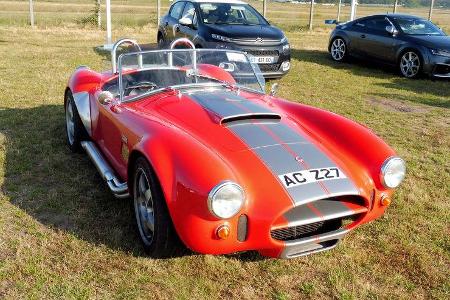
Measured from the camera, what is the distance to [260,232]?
9.21 ft

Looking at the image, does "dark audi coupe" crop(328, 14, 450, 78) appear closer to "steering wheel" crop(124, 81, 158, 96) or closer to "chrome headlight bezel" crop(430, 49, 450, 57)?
"chrome headlight bezel" crop(430, 49, 450, 57)

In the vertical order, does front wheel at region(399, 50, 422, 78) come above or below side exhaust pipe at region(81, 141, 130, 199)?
above

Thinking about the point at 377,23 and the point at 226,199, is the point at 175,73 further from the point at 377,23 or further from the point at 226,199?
the point at 377,23

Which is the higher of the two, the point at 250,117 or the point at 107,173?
the point at 250,117

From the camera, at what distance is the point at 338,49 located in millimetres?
12430

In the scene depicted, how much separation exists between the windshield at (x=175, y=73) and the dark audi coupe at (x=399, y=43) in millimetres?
6686

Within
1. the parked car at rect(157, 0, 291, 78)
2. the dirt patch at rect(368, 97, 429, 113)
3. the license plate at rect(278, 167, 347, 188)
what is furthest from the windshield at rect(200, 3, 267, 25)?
the license plate at rect(278, 167, 347, 188)

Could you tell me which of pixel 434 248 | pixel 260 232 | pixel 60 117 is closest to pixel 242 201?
pixel 260 232

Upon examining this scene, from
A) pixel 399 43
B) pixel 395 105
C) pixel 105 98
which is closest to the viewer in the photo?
pixel 105 98

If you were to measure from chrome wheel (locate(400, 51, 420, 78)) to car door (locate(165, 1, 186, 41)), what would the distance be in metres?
5.03

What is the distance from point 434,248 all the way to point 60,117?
5.02 meters

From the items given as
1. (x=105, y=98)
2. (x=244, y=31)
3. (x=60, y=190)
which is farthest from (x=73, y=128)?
(x=244, y=31)

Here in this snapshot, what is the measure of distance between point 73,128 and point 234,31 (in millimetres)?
5000

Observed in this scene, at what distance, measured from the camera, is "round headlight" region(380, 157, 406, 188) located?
3243 millimetres
